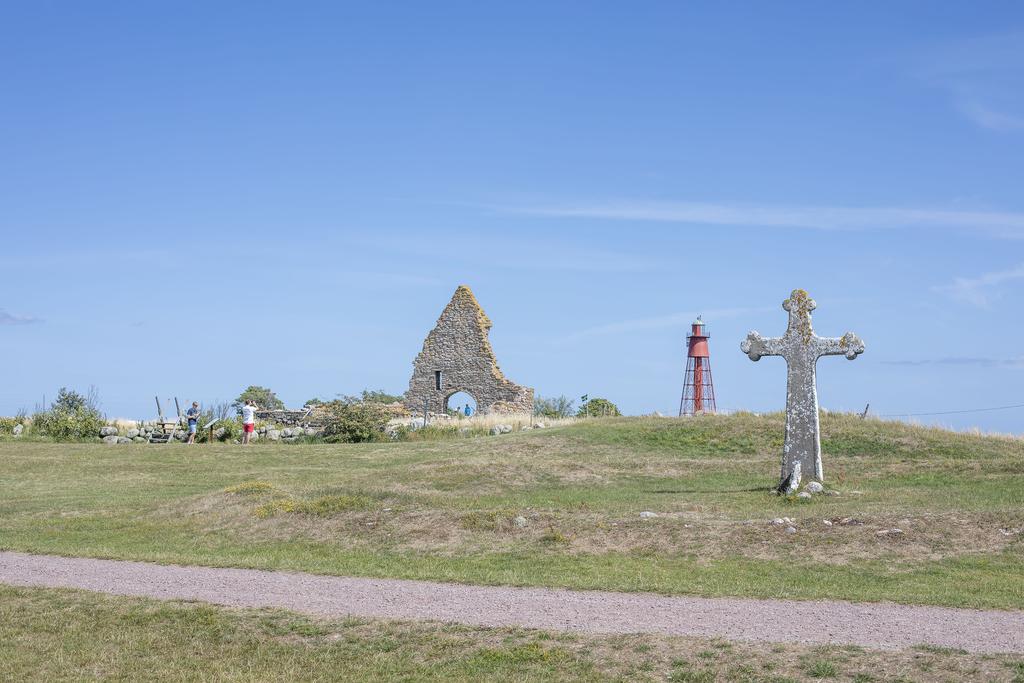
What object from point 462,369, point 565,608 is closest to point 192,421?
point 462,369

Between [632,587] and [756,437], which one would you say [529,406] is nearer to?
[756,437]

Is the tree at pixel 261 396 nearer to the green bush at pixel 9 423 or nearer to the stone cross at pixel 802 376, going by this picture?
the green bush at pixel 9 423

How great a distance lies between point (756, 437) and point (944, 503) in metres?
9.79

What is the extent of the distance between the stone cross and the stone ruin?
25.0m

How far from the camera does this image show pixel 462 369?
154ft

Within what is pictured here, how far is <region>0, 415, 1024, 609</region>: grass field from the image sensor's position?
1334cm

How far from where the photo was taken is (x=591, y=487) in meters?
22.8

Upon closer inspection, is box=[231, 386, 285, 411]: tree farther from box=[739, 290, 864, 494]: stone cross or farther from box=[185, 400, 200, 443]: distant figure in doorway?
box=[739, 290, 864, 494]: stone cross

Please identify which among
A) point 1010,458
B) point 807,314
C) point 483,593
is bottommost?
point 483,593

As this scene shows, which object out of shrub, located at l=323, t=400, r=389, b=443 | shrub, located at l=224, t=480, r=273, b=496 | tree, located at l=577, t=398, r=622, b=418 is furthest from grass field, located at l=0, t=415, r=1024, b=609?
tree, located at l=577, t=398, r=622, b=418

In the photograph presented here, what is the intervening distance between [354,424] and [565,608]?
25119 millimetres

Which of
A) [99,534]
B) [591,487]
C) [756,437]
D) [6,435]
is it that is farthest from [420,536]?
[6,435]

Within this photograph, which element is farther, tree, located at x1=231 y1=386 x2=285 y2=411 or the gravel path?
tree, located at x1=231 y1=386 x2=285 y2=411

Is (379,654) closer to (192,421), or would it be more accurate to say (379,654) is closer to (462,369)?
(192,421)
